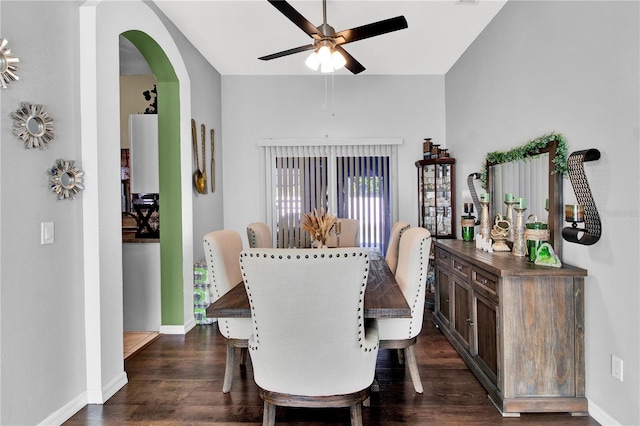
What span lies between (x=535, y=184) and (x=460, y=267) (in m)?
0.82

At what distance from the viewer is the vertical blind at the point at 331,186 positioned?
193 inches

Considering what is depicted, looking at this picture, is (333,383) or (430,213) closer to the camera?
(333,383)

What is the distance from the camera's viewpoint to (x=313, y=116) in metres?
4.86

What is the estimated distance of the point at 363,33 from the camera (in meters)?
2.51

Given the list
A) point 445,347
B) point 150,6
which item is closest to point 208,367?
point 445,347

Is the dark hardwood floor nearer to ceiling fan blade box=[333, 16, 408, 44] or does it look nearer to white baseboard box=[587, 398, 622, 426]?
white baseboard box=[587, 398, 622, 426]

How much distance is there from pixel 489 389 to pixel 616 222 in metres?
1.22

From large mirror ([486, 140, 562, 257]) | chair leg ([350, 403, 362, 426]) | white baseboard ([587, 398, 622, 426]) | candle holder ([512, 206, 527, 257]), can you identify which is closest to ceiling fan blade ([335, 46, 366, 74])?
large mirror ([486, 140, 562, 257])

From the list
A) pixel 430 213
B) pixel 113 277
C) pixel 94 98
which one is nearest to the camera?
pixel 94 98

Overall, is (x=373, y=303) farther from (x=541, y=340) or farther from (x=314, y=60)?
(x=314, y=60)

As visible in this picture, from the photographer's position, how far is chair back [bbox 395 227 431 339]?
2.18 m

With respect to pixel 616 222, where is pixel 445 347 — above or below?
below

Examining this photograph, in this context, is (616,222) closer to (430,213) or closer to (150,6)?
(430,213)

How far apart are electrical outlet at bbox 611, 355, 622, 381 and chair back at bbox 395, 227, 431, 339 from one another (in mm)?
986
